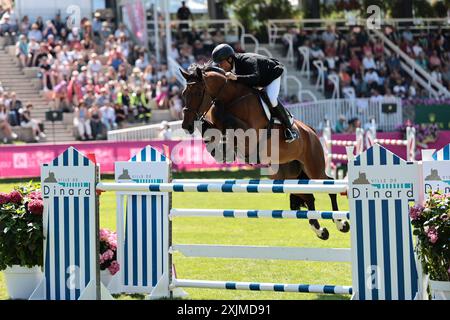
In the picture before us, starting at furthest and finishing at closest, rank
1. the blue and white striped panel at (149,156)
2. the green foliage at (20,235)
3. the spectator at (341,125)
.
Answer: the spectator at (341,125) < the blue and white striped panel at (149,156) < the green foliage at (20,235)

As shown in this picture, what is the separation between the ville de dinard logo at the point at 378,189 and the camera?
6.49 meters

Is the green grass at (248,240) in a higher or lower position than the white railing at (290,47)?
lower

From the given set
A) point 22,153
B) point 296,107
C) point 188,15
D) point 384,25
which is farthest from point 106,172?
point 384,25

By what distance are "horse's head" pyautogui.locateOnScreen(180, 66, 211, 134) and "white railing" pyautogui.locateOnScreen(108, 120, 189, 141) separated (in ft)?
41.8

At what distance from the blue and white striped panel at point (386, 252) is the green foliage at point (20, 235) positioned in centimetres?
262

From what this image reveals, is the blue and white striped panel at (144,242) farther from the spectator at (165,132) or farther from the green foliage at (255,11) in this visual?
the green foliage at (255,11)

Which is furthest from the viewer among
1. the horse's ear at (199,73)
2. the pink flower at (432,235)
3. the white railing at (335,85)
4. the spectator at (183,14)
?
the spectator at (183,14)

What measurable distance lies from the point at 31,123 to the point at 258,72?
1457 cm

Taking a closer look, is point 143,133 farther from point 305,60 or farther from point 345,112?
point 305,60

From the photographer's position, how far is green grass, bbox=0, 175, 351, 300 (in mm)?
8648

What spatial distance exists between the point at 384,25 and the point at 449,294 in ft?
87.8

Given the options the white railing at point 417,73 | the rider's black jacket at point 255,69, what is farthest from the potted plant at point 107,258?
the white railing at point 417,73

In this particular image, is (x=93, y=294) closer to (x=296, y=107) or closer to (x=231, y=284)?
(x=231, y=284)
